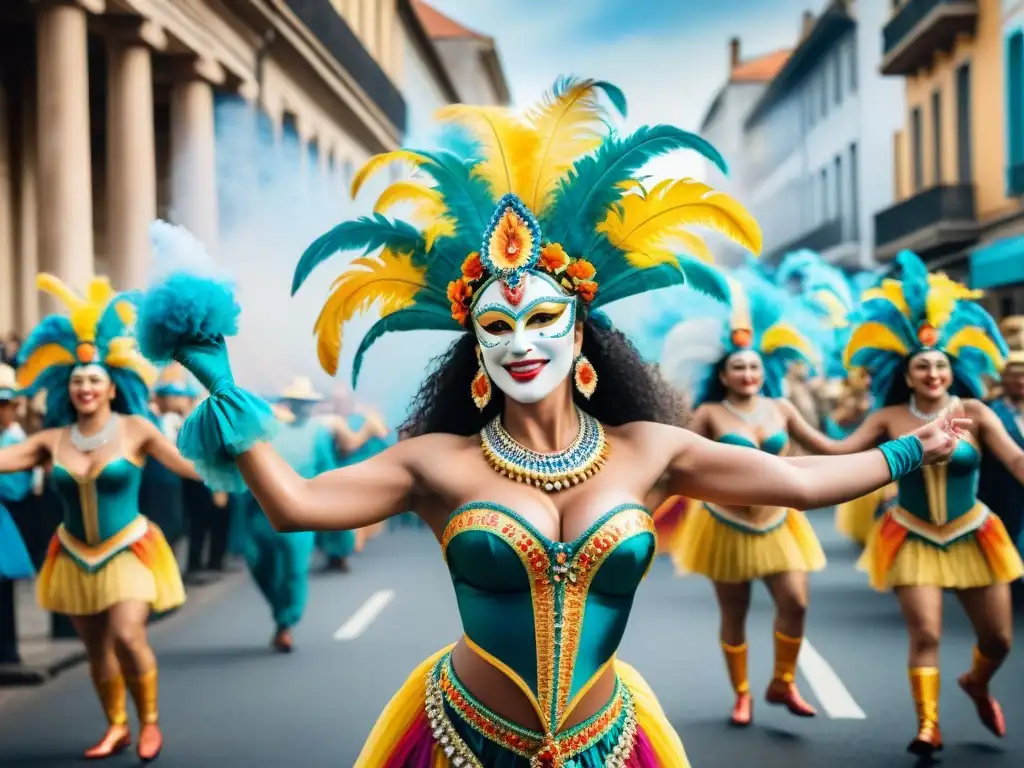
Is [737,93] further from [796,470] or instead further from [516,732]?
[516,732]

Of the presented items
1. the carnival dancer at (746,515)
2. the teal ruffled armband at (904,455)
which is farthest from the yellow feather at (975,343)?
the teal ruffled armband at (904,455)

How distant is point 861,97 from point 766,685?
3642 cm

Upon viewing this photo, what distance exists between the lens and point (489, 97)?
88.6 meters

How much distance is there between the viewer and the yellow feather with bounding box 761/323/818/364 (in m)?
8.76

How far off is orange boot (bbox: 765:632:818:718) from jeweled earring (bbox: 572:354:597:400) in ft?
13.3

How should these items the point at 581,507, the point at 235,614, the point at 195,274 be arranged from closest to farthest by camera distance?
the point at 195,274 → the point at 581,507 → the point at 235,614

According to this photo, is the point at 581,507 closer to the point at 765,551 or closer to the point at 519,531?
the point at 519,531

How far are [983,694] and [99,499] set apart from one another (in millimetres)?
4529

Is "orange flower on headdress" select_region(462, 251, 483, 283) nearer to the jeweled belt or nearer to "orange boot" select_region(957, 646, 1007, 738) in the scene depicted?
the jeweled belt

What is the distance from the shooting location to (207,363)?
361cm

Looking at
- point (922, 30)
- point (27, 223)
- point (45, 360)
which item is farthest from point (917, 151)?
point (45, 360)

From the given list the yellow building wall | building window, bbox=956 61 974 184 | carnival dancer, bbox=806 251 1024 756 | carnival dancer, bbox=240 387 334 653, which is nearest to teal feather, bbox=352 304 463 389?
carnival dancer, bbox=806 251 1024 756

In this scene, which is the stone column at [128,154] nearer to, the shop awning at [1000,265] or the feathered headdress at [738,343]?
the feathered headdress at [738,343]

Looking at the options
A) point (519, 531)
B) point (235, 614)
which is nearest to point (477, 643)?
point (519, 531)
